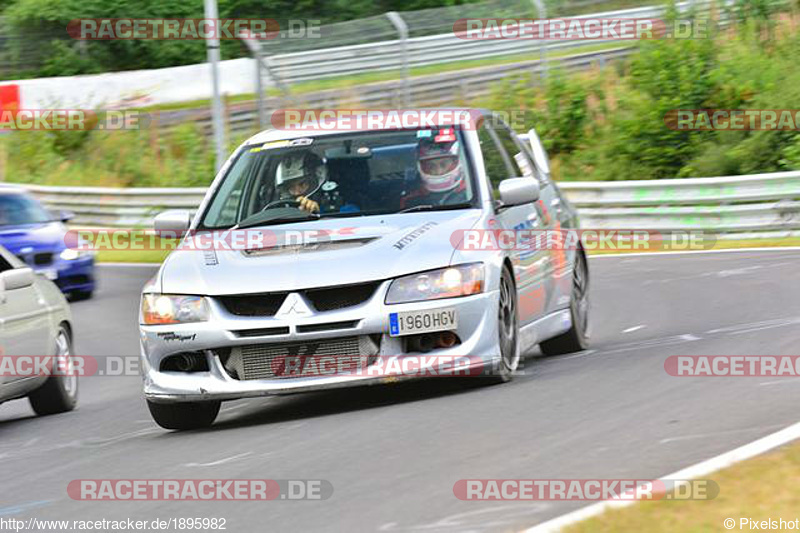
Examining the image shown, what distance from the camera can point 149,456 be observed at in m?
8.24

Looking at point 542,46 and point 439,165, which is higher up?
point 439,165

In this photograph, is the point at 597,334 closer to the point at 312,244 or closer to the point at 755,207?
the point at 312,244

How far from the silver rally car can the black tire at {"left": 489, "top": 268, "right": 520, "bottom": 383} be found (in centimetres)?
2

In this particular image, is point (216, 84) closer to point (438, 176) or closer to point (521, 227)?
point (521, 227)

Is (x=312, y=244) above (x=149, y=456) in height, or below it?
above

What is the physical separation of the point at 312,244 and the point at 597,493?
3.35 m

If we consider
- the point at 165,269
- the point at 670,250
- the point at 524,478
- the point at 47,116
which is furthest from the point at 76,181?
the point at 524,478

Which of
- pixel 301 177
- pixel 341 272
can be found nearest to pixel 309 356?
→ pixel 341 272

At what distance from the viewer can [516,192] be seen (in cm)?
957

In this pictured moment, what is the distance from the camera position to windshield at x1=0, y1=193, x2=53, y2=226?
20.8m

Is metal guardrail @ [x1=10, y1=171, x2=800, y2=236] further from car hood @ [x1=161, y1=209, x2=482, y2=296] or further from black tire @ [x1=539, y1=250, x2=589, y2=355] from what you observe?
car hood @ [x1=161, y1=209, x2=482, y2=296]

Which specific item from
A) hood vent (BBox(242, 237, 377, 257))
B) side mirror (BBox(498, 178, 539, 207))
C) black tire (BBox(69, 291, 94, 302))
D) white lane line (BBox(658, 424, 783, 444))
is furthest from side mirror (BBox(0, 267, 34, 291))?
black tire (BBox(69, 291, 94, 302))

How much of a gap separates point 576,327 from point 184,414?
10.8ft

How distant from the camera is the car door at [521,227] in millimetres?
9777
